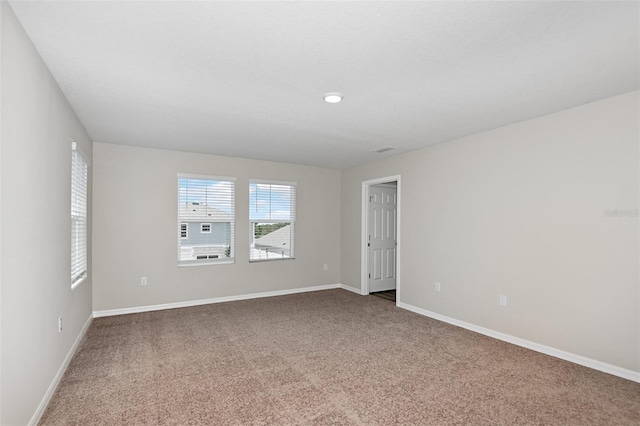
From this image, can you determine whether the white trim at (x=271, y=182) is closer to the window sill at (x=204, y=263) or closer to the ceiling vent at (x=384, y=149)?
the window sill at (x=204, y=263)

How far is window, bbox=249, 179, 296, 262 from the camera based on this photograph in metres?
5.88

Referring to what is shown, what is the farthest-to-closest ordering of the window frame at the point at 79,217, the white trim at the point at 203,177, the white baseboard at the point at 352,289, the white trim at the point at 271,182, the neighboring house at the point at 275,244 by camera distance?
the white baseboard at the point at 352,289 → the neighboring house at the point at 275,244 → the white trim at the point at 271,182 → the white trim at the point at 203,177 → the window frame at the point at 79,217

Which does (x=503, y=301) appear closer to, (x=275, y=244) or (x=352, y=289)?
(x=352, y=289)

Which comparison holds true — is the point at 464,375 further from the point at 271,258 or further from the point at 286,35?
the point at 271,258

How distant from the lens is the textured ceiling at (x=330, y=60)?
1.80 metres

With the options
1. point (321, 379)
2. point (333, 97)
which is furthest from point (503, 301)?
point (333, 97)

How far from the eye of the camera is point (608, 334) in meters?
3.00

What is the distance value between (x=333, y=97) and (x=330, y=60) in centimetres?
66

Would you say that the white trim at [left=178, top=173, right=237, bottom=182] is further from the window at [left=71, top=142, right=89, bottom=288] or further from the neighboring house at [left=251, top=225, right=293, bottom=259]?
the window at [left=71, top=142, right=89, bottom=288]

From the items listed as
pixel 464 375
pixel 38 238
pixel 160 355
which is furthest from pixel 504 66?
pixel 160 355

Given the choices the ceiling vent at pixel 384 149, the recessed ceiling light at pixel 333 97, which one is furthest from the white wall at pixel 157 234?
the recessed ceiling light at pixel 333 97

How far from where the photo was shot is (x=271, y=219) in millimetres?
6035

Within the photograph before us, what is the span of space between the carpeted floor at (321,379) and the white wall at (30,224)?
1.49 feet

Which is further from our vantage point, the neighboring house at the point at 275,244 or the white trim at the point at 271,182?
the neighboring house at the point at 275,244
